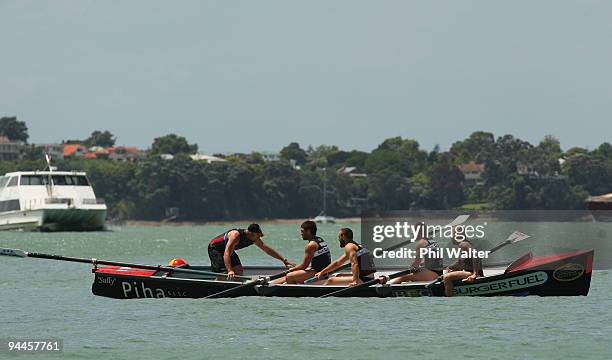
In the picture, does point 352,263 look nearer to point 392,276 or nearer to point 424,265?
point 392,276

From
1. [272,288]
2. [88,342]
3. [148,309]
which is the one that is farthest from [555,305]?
[88,342]

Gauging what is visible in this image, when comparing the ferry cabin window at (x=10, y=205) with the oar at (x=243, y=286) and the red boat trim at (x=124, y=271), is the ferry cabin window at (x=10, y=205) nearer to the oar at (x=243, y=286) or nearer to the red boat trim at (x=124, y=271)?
the red boat trim at (x=124, y=271)

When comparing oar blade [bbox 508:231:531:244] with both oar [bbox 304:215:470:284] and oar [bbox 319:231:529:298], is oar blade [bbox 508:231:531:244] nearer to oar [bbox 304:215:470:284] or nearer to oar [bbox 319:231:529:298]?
oar [bbox 319:231:529:298]

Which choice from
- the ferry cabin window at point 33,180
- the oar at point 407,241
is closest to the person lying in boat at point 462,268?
the oar at point 407,241

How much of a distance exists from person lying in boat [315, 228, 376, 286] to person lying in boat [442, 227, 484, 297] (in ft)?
5.62

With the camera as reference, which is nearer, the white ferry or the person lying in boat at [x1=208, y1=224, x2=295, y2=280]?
the person lying in boat at [x1=208, y1=224, x2=295, y2=280]

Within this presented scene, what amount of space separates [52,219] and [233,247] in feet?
253

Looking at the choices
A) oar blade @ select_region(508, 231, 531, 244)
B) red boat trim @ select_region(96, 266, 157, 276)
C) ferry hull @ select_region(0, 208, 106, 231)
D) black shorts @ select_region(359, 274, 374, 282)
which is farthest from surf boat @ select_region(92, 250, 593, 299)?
ferry hull @ select_region(0, 208, 106, 231)

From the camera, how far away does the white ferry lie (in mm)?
106938

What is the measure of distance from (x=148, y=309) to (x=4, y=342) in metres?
5.56

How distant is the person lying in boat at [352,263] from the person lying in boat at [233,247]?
45.2 inches

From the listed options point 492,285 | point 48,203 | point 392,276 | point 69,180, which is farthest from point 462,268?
A: point 69,180

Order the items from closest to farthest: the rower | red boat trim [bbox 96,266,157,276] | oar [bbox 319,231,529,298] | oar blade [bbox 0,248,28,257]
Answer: oar [bbox 319,231,529,298], the rower, oar blade [bbox 0,248,28,257], red boat trim [bbox 96,266,157,276]

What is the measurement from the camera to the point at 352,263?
31.0 metres
